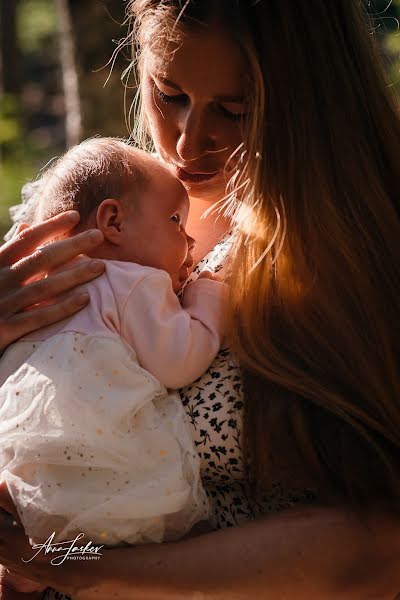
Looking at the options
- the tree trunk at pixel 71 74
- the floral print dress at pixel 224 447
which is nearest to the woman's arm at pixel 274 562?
the floral print dress at pixel 224 447

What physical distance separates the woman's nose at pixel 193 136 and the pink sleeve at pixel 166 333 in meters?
0.38

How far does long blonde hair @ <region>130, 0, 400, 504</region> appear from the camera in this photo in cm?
184

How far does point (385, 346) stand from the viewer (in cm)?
191

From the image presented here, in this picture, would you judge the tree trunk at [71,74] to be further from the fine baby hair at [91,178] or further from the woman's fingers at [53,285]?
the woman's fingers at [53,285]

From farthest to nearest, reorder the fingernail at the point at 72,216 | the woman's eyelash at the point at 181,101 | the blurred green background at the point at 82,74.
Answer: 1. the blurred green background at the point at 82,74
2. the woman's eyelash at the point at 181,101
3. the fingernail at the point at 72,216

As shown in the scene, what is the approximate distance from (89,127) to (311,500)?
10.8 feet

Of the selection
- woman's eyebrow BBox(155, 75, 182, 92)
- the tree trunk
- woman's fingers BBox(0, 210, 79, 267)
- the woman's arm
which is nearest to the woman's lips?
woman's eyebrow BBox(155, 75, 182, 92)

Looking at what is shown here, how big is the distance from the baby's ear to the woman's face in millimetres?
261

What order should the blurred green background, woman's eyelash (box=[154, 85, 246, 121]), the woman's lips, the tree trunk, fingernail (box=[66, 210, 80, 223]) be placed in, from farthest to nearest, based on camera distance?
1. the tree trunk
2. the blurred green background
3. the woman's lips
4. woman's eyelash (box=[154, 85, 246, 121])
5. fingernail (box=[66, 210, 80, 223])

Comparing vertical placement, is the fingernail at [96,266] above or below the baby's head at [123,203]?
below

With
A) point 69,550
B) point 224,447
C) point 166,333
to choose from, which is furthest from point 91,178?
point 69,550

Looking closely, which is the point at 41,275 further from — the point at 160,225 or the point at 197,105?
the point at 197,105

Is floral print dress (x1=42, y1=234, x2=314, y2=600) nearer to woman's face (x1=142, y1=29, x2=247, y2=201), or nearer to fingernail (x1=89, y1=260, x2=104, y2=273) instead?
fingernail (x1=89, y1=260, x2=104, y2=273)

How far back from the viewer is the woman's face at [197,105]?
2062mm
